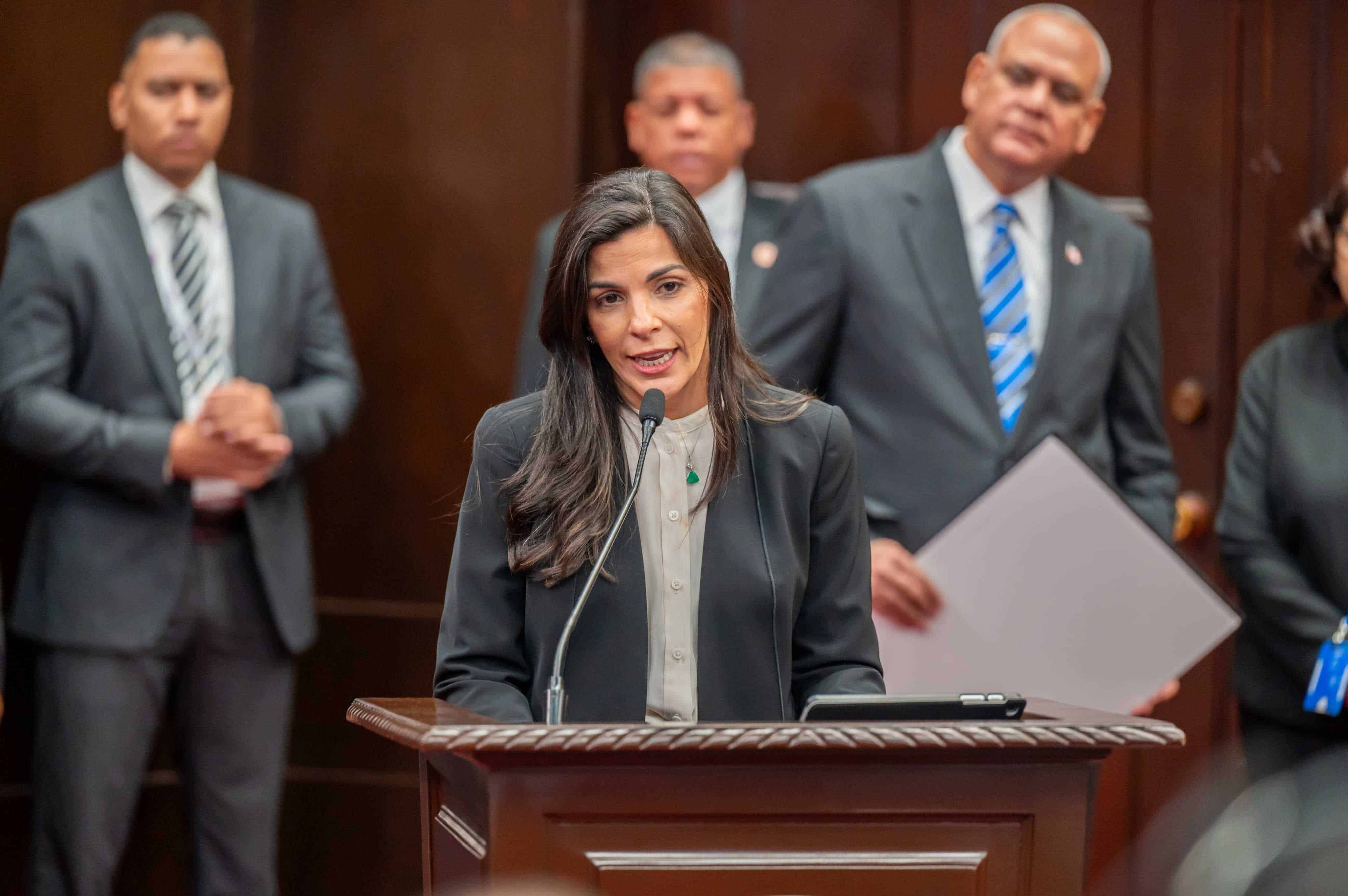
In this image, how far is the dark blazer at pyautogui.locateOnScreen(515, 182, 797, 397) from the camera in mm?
3656

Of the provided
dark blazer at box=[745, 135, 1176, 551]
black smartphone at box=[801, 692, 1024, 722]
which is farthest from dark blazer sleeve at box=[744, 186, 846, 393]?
black smartphone at box=[801, 692, 1024, 722]

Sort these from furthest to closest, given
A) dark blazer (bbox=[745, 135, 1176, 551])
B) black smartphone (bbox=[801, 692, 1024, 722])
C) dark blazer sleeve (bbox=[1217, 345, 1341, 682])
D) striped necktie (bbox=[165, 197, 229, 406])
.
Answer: striped necktie (bbox=[165, 197, 229, 406]) → dark blazer sleeve (bbox=[1217, 345, 1341, 682]) → dark blazer (bbox=[745, 135, 1176, 551]) → black smartphone (bbox=[801, 692, 1024, 722])

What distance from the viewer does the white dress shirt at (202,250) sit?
12.4ft

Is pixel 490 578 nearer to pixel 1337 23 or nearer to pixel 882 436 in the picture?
pixel 882 436

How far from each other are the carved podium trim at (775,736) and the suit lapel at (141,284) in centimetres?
224

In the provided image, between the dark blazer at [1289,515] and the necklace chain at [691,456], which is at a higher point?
the necklace chain at [691,456]

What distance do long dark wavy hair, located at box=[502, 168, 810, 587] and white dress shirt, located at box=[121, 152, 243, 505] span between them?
1780mm

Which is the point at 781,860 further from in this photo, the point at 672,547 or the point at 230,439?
the point at 230,439

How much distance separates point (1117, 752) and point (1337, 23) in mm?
1758

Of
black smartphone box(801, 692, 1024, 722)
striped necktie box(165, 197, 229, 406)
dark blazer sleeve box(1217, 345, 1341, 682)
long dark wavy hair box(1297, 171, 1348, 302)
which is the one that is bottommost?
dark blazer sleeve box(1217, 345, 1341, 682)

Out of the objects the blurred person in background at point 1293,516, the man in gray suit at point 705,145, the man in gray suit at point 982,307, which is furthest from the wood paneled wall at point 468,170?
the man in gray suit at point 982,307

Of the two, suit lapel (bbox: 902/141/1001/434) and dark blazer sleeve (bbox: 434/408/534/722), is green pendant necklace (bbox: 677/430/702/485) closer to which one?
dark blazer sleeve (bbox: 434/408/534/722)

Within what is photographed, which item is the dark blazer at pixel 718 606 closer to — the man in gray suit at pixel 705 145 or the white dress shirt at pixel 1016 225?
the white dress shirt at pixel 1016 225

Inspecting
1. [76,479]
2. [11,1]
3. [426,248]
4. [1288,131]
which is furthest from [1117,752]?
[11,1]
